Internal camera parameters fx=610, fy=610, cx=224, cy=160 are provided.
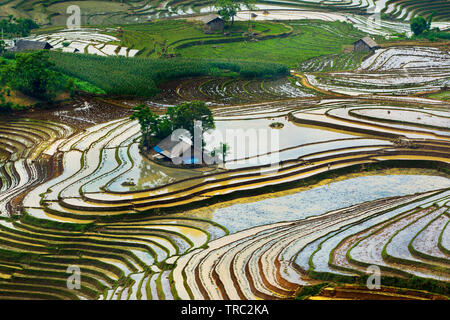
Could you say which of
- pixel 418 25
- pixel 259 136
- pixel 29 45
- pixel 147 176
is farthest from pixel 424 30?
pixel 147 176

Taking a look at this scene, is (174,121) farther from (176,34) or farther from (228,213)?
(176,34)

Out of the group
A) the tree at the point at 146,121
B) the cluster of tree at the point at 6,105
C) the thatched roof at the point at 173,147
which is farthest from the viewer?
the cluster of tree at the point at 6,105

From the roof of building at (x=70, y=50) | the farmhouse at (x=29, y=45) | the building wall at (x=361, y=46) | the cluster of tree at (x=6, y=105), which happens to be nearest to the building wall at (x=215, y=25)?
the building wall at (x=361, y=46)

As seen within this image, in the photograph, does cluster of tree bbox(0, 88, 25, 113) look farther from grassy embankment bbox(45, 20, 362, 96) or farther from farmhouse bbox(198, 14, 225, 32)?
farmhouse bbox(198, 14, 225, 32)

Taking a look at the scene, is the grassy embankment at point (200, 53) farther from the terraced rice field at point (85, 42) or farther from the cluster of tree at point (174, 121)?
the cluster of tree at point (174, 121)

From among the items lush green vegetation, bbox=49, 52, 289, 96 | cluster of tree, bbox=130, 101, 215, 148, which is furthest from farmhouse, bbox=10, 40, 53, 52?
cluster of tree, bbox=130, 101, 215, 148

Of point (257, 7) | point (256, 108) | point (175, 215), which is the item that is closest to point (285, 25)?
point (257, 7)
